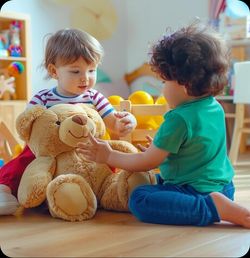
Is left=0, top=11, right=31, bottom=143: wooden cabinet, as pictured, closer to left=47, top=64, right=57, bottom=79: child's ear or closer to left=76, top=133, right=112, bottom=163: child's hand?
left=47, top=64, right=57, bottom=79: child's ear

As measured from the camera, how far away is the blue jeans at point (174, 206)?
941 millimetres

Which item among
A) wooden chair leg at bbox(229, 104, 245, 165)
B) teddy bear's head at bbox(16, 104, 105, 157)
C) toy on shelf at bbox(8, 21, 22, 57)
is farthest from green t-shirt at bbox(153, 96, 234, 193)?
toy on shelf at bbox(8, 21, 22, 57)

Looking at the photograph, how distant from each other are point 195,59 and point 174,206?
1.04 ft

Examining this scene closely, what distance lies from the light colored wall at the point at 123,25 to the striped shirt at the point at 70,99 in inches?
65.8

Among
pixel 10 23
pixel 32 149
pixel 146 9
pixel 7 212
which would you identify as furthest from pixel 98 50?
pixel 146 9

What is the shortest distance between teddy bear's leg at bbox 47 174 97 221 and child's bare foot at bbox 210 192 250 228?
0.93 ft

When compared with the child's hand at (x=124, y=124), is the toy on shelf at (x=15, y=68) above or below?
above

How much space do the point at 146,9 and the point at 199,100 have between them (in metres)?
2.51

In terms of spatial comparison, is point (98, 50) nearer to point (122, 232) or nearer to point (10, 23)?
point (122, 232)

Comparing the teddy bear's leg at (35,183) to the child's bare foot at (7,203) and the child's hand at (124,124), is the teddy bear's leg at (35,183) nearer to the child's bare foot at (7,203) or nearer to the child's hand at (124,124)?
the child's bare foot at (7,203)

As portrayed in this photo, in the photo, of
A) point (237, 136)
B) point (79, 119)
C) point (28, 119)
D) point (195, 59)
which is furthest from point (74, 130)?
point (237, 136)

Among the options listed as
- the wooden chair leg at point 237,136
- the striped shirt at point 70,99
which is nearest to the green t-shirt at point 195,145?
the striped shirt at point 70,99

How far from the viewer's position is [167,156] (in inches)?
39.1

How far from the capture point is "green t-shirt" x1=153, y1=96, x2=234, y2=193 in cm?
95
